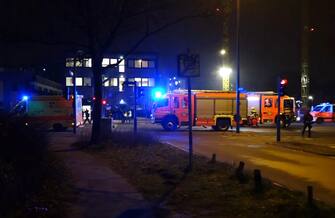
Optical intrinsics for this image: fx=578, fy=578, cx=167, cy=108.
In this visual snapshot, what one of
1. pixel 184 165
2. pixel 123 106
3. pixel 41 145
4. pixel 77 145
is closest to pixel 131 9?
pixel 77 145

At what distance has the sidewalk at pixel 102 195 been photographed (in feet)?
31.1

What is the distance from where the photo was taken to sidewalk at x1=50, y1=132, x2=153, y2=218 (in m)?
9.47

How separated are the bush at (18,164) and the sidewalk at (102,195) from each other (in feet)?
2.72

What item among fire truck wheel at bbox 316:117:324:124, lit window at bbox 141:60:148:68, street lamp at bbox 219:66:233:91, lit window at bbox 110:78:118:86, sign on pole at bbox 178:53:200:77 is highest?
lit window at bbox 141:60:148:68

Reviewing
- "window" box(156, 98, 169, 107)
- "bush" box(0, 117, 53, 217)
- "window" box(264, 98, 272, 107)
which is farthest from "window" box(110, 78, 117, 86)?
"bush" box(0, 117, 53, 217)

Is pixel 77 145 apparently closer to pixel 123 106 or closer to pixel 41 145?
pixel 41 145

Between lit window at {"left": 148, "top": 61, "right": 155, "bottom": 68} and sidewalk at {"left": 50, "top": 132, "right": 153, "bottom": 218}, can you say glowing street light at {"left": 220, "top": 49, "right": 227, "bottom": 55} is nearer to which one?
sidewalk at {"left": 50, "top": 132, "right": 153, "bottom": 218}

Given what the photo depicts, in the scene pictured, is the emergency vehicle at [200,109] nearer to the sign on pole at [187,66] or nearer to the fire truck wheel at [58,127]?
the fire truck wheel at [58,127]

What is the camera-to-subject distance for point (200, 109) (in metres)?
43.2

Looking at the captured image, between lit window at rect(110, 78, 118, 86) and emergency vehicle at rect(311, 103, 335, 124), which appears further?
lit window at rect(110, 78, 118, 86)

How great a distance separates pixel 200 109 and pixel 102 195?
3220 centimetres

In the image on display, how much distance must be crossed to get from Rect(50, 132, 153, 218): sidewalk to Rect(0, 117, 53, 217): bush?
0.83 metres

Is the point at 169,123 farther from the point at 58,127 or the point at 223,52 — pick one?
the point at 223,52

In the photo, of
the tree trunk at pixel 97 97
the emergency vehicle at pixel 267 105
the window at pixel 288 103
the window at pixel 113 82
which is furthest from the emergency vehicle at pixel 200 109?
the window at pixel 113 82
